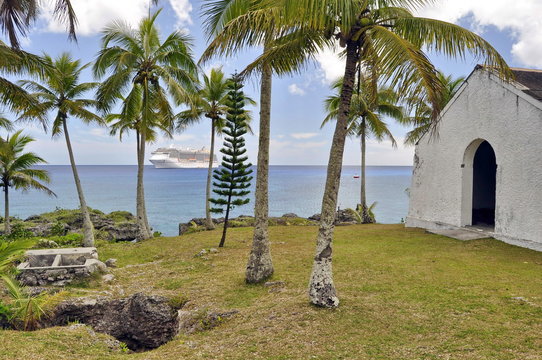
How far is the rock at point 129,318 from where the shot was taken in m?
6.98

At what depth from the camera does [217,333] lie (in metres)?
5.96

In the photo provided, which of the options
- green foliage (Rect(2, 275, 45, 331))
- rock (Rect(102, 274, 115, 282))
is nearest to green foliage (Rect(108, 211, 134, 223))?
rock (Rect(102, 274, 115, 282))

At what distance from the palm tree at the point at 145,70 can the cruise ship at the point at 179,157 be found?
134 m

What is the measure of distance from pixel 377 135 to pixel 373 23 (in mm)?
15422

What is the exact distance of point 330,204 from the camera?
6301 millimetres

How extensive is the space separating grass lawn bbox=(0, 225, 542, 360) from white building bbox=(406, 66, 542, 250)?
1.44 metres

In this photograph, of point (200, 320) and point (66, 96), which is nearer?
point (200, 320)

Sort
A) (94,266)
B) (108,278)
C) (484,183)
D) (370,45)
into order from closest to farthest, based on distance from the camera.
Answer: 1. (370,45)
2. (108,278)
3. (94,266)
4. (484,183)

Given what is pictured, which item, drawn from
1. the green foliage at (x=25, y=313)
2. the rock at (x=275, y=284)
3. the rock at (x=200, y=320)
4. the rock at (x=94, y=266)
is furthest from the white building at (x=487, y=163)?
the rock at (x=94, y=266)

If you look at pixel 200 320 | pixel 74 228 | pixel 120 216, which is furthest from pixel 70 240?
pixel 200 320

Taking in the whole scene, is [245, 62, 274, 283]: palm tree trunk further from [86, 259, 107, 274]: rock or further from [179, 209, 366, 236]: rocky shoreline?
[179, 209, 366, 236]: rocky shoreline

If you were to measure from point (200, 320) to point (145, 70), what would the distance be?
41.9 ft

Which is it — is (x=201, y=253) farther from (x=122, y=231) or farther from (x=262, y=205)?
(x=122, y=231)

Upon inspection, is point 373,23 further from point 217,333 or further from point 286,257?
point 286,257
